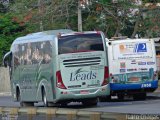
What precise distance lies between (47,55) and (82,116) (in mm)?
12422

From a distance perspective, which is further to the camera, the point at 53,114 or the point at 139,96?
the point at 139,96

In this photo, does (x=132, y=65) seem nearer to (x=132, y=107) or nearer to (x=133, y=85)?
(x=133, y=85)

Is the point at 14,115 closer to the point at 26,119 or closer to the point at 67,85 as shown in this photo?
the point at 26,119

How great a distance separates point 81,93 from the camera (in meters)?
25.3

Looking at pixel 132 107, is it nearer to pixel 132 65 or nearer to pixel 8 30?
pixel 132 65

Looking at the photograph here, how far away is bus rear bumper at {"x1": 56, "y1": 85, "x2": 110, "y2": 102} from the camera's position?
82.2 ft

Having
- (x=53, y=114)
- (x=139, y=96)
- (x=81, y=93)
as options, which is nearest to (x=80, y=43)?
(x=81, y=93)

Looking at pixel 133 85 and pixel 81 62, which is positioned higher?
pixel 81 62

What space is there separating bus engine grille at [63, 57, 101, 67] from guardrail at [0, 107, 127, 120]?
8.66 m

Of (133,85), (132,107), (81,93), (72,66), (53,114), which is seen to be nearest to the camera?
(53,114)

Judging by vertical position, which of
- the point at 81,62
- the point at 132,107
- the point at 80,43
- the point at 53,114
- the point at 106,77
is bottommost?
the point at 132,107

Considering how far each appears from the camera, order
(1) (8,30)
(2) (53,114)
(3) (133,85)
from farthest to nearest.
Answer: (1) (8,30) < (3) (133,85) < (2) (53,114)

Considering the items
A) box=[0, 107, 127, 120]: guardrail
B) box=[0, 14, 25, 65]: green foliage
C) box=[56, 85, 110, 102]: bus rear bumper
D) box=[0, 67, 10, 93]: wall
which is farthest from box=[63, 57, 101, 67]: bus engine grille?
box=[0, 14, 25, 65]: green foliage

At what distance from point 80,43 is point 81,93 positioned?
2062 mm
